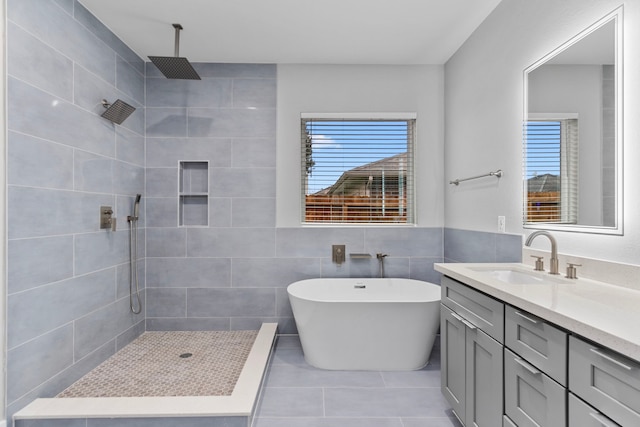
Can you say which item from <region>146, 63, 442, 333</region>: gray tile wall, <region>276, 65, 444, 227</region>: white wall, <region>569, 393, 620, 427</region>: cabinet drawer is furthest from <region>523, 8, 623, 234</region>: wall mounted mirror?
<region>146, 63, 442, 333</region>: gray tile wall

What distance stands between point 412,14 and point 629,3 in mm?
1315

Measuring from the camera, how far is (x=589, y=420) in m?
0.97

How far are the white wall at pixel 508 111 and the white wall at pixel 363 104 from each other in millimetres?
121

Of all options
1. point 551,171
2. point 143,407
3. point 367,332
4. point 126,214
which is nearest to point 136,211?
point 126,214

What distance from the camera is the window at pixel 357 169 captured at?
336 cm

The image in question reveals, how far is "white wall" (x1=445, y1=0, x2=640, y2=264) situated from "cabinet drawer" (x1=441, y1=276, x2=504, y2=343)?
1.82ft

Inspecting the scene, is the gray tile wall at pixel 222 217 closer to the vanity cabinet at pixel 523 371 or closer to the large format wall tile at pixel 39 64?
the large format wall tile at pixel 39 64

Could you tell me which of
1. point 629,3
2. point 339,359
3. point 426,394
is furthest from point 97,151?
point 629,3

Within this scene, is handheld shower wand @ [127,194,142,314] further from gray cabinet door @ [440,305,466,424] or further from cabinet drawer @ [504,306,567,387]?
cabinet drawer @ [504,306,567,387]

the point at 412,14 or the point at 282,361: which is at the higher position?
the point at 412,14

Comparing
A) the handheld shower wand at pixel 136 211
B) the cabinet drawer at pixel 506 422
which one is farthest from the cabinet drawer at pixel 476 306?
the handheld shower wand at pixel 136 211

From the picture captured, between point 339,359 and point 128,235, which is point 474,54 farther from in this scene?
point 128,235

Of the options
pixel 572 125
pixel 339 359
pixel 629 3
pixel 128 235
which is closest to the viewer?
pixel 629 3

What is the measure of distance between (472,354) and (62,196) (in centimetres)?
246
